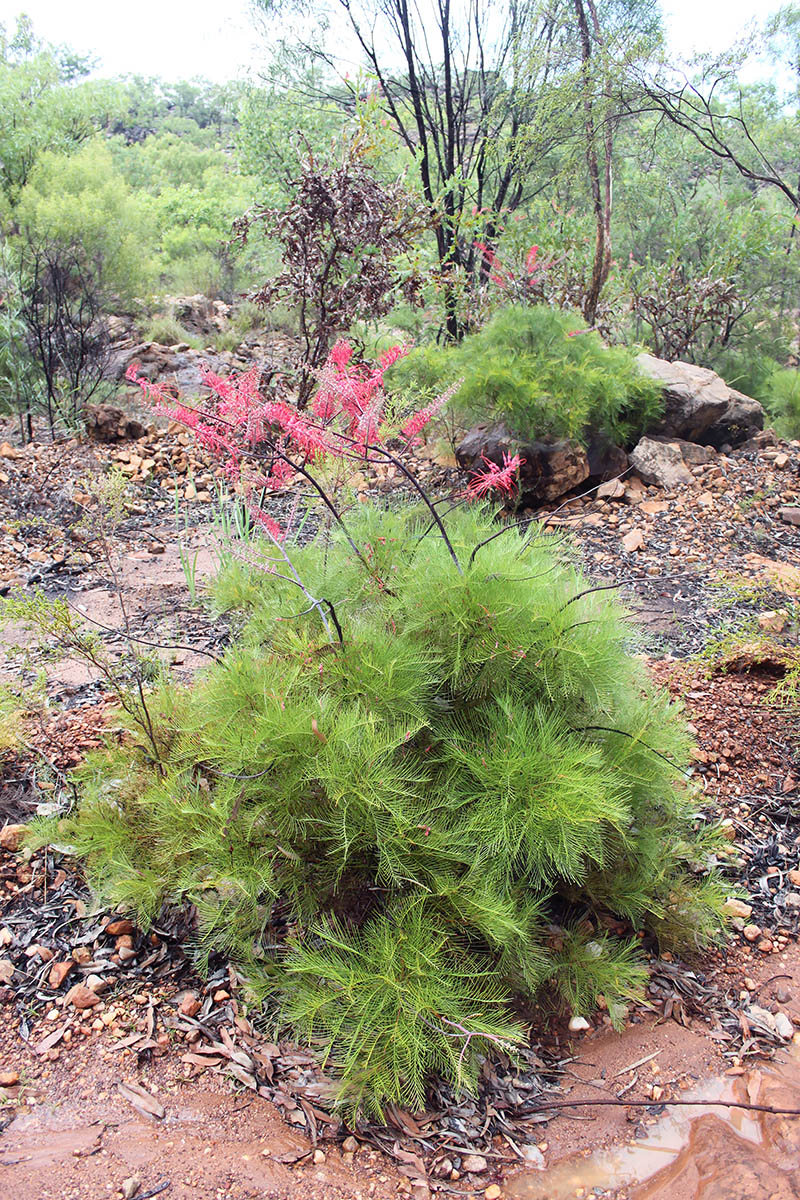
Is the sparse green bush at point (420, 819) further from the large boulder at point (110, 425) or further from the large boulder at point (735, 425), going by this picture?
the large boulder at point (110, 425)

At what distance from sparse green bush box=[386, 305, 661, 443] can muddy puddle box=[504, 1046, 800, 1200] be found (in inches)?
154

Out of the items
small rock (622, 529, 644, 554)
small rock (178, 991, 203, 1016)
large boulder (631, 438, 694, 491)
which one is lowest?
small rock (178, 991, 203, 1016)

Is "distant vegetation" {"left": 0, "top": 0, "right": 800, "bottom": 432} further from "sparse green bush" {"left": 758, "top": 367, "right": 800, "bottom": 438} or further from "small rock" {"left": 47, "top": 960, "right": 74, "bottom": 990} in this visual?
"small rock" {"left": 47, "top": 960, "right": 74, "bottom": 990}

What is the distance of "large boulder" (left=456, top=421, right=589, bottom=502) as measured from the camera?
4895mm

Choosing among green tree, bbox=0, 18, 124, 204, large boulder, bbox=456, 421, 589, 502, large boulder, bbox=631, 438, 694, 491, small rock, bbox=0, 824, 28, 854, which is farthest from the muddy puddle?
green tree, bbox=0, 18, 124, 204

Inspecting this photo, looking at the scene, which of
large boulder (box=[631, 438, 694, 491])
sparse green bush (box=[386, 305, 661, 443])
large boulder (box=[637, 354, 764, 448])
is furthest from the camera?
large boulder (box=[637, 354, 764, 448])


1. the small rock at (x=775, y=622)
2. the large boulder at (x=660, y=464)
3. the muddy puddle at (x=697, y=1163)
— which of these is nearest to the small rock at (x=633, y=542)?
the large boulder at (x=660, y=464)

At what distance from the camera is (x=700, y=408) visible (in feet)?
18.3

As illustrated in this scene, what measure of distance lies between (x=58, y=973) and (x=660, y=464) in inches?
183

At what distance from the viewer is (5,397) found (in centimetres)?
672

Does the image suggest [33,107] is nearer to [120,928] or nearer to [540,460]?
[540,460]

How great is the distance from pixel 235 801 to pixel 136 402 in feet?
20.1

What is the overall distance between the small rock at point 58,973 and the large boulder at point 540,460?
12.0 ft

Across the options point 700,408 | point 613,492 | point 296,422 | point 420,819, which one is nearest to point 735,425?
point 700,408
